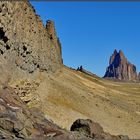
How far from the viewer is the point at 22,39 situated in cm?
6081

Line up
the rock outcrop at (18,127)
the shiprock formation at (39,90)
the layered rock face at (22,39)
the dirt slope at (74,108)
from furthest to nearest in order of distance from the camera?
the dirt slope at (74,108)
the layered rock face at (22,39)
the shiprock formation at (39,90)
the rock outcrop at (18,127)

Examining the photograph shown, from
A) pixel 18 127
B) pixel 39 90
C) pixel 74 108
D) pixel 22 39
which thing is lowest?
pixel 18 127

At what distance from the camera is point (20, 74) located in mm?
60250

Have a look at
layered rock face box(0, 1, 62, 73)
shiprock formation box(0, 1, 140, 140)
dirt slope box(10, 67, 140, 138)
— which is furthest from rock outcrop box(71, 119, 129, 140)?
layered rock face box(0, 1, 62, 73)

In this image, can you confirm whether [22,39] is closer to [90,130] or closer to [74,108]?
[74,108]

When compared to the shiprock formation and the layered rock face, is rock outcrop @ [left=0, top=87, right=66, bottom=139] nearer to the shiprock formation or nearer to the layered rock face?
the shiprock formation

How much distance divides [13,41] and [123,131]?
1944cm

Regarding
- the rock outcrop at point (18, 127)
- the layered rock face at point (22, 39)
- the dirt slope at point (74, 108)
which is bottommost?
the rock outcrop at point (18, 127)

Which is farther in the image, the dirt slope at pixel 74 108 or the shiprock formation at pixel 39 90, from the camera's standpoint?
the dirt slope at pixel 74 108

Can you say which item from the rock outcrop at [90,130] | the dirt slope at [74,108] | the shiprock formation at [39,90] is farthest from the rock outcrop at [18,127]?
the dirt slope at [74,108]

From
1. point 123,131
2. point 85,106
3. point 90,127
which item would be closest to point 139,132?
point 123,131

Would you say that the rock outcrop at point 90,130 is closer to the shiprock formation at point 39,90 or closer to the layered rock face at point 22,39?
the shiprock formation at point 39,90

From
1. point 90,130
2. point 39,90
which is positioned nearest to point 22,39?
point 39,90

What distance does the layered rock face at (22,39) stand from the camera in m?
52.1
